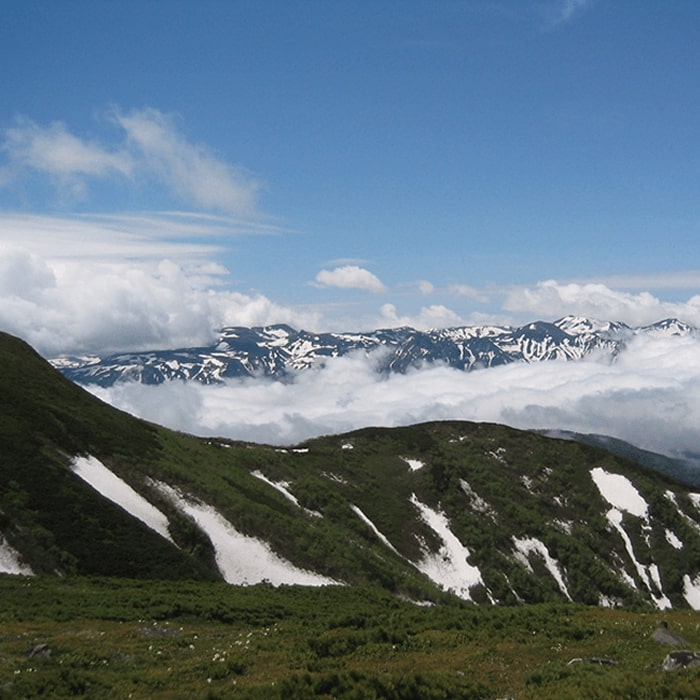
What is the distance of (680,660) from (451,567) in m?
78.1

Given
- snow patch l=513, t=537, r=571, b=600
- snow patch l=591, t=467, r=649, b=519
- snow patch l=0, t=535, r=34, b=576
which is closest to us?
snow patch l=0, t=535, r=34, b=576

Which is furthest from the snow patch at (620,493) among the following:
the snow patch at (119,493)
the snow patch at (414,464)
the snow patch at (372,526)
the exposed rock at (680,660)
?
the exposed rock at (680,660)

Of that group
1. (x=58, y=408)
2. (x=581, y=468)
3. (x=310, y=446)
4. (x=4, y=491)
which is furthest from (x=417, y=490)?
(x=4, y=491)

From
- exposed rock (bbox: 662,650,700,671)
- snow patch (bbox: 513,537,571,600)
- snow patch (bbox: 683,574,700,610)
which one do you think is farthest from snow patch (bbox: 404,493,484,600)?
exposed rock (bbox: 662,650,700,671)

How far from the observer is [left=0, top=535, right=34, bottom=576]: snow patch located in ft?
131

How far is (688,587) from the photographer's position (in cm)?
11075

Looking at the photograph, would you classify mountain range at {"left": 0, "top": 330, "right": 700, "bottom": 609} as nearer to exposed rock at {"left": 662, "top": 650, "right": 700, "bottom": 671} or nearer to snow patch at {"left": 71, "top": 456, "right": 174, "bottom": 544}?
snow patch at {"left": 71, "top": 456, "right": 174, "bottom": 544}

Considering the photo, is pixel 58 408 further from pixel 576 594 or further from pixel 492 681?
pixel 576 594

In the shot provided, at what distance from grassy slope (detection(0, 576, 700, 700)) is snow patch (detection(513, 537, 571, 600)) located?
233 ft

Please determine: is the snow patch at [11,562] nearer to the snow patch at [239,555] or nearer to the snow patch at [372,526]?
the snow patch at [239,555]

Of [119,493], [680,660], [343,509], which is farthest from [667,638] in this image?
[343,509]

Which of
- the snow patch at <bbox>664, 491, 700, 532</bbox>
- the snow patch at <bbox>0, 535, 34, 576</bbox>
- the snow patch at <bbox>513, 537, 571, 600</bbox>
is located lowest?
the snow patch at <bbox>513, 537, 571, 600</bbox>

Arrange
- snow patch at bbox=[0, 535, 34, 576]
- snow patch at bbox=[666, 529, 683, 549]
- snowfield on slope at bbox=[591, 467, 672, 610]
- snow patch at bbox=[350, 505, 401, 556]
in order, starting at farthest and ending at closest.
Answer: snow patch at bbox=[666, 529, 683, 549] < snowfield on slope at bbox=[591, 467, 672, 610] < snow patch at bbox=[350, 505, 401, 556] < snow patch at bbox=[0, 535, 34, 576]

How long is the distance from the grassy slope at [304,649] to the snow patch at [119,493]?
60.3 ft
